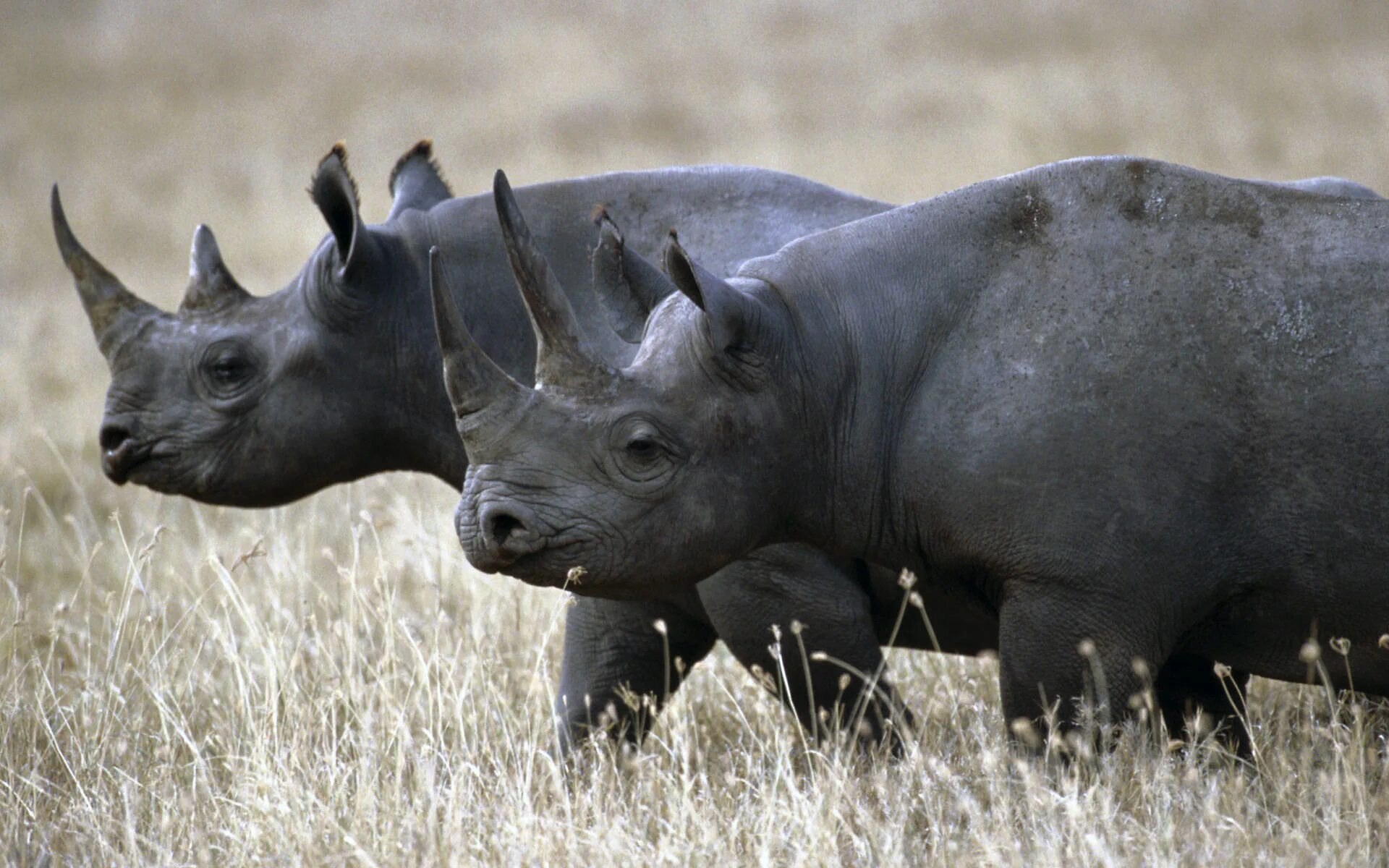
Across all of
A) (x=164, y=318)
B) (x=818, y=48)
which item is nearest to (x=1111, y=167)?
(x=164, y=318)

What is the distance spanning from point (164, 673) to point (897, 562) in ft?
8.41

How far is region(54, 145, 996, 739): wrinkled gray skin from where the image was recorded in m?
5.50

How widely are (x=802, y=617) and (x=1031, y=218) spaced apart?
53.1 inches

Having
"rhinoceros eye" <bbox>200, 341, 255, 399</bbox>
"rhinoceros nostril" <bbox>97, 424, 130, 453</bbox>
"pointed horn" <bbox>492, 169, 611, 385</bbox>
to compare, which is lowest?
"rhinoceros nostril" <bbox>97, 424, 130, 453</bbox>

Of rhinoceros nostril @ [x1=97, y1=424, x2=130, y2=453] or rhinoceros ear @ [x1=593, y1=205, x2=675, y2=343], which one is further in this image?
rhinoceros nostril @ [x1=97, y1=424, x2=130, y2=453]

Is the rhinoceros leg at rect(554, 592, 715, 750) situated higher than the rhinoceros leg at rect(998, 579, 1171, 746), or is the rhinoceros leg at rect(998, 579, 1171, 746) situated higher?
the rhinoceros leg at rect(998, 579, 1171, 746)

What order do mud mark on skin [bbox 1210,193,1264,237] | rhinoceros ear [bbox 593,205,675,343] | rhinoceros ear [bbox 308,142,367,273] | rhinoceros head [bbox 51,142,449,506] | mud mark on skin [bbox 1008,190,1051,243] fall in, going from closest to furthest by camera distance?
mud mark on skin [bbox 1210,193,1264,237] → mud mark on skin [bbox 1008,190,1051,243] → rhinoceros ear [bbox 593,205,675,343] → rhinoceros ear [bbox 308,142,367,273] → rhinoceros head [bbox 51,142,449,506]

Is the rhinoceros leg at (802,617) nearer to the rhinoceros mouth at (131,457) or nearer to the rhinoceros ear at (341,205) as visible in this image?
the rhinoceros ear at (341,205)

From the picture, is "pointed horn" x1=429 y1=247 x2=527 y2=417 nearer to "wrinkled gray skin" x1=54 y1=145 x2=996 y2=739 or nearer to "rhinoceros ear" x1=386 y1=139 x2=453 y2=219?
"wrinkled gray skin" x1=54 y1=145 x2=996 y2=739

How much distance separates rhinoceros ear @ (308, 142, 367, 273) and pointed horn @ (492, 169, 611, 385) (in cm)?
121

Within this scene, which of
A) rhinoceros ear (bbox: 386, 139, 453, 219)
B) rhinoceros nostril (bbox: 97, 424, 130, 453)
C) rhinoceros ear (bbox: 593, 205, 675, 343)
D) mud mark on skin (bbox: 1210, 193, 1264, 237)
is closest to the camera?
mud mark on skin (bbox: 1210, 193, 1264, 237)

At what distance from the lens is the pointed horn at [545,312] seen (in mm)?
4242

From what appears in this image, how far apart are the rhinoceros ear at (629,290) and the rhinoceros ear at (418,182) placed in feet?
4.69


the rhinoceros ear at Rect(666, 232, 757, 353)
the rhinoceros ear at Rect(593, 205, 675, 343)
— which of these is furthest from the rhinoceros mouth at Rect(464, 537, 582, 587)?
the rhinoceros ear at Rect(593, 205, 675, 343)
